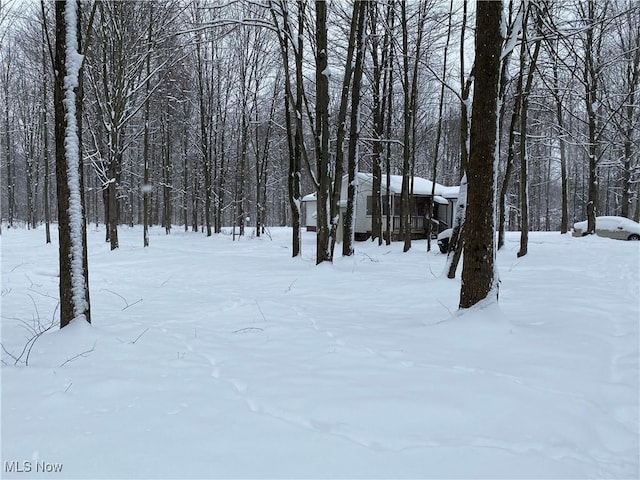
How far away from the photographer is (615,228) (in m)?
22.8

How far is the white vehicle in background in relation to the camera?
22250mm

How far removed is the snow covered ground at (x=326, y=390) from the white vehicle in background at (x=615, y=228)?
19.6m

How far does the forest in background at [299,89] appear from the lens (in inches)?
435

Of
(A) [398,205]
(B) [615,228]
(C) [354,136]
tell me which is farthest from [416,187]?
(C) [354,136]

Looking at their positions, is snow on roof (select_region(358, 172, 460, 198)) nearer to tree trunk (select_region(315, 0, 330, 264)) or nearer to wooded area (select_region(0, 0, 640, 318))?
wooded area (select_region(0, 0, 640, 318))

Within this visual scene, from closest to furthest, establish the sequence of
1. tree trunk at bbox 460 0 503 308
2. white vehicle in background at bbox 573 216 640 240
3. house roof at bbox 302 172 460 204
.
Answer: tree trunk at bbox 460 0 503 308 → white vehicle in background at bbox 573 216 640 240 → house roof at bbox 302 172 460 204

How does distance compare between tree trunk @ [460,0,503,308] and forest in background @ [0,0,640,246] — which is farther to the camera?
forest in background @ [0,0,640,246]

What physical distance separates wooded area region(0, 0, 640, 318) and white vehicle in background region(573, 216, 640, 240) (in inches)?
67.6

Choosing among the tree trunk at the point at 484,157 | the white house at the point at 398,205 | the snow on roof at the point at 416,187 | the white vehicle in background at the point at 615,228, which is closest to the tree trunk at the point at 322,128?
the tree trunk at the point at 484,157

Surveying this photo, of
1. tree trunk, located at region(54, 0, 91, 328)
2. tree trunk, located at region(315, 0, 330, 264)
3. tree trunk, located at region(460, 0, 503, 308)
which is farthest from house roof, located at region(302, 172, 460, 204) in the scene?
tree trunk, located at region(54, 0, 91, 328)

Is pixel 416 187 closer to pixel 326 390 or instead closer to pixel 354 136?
pixel 354 136

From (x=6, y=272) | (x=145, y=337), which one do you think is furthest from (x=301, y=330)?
(x=6, y=272)

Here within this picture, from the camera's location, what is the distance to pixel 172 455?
2.20m

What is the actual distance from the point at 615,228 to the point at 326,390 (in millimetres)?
25466
